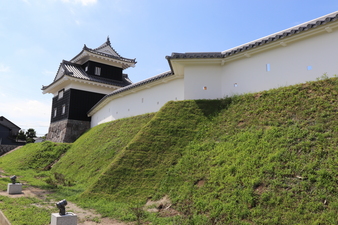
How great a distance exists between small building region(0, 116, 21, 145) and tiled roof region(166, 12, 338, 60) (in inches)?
1519

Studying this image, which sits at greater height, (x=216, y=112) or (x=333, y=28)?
(x=333, y=28)

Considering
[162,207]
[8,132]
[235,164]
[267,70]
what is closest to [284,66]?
[267,70]

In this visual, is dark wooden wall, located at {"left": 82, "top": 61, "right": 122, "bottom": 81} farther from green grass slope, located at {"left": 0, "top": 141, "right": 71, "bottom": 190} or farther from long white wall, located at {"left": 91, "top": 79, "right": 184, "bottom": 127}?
green grass slope, located at {"left": 0, "top": 141, "right": 71, "bottom": 190}

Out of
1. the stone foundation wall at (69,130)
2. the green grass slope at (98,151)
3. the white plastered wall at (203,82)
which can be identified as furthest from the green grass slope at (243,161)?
the stone foundation wall at (69,130)

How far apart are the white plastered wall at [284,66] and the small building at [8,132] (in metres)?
40.3

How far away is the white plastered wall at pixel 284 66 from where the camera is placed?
30.2ft

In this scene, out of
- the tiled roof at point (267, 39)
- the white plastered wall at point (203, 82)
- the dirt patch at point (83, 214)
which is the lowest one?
the dirt patch at point (83, 214)

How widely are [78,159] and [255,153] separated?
1210 cm

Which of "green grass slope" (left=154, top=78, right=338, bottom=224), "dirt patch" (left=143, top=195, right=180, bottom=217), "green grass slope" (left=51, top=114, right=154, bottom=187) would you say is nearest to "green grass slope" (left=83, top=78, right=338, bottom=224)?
"green grass slope" (left=154, top=78, right=338, bottom=224)

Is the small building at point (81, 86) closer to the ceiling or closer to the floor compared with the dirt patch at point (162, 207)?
closer to the ceiling

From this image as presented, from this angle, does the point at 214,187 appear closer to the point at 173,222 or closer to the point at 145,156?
the point at 173,222

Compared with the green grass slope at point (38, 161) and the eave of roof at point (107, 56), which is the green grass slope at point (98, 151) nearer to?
the green grass slope at point (38, 161)

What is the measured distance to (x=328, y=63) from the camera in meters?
9.09

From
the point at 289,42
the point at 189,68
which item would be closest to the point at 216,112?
the point at 189,68
